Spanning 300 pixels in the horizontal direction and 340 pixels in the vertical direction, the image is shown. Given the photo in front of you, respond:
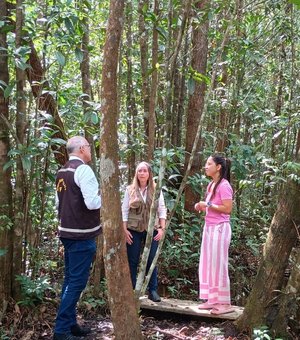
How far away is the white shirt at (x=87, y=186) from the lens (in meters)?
3.99

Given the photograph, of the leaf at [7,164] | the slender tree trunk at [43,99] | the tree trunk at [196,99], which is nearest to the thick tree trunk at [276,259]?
the leaf at [7,164]

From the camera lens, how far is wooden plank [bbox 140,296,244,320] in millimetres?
4617

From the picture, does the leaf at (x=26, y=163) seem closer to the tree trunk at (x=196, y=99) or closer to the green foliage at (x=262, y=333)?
the green foliage at (x=262, y=333)

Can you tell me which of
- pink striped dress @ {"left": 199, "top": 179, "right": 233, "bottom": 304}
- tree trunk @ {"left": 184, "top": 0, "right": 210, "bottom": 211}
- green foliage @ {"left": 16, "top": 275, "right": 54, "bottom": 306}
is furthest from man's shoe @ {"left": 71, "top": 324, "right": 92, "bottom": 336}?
tree trunk @ {"left": 184, "top": 0, "right": 210, "bottom": 211}

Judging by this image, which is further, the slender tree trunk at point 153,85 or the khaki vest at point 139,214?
the khaki vest at point 139,214

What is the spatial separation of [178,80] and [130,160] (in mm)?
1860

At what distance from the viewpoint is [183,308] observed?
16.0 feet

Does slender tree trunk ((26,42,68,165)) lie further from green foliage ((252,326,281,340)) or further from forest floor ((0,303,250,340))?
green foliage ((252,326,281,340))

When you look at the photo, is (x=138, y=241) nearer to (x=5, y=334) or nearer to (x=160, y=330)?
(x=160, y=330)

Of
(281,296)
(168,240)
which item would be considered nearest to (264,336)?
(281,296)

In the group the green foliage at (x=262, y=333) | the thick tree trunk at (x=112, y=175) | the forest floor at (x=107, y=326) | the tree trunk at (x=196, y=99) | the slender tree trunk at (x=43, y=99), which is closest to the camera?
the thick tree trunk at (x=112, y=175)

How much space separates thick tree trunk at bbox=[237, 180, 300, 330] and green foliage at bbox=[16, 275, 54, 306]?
2.16 m

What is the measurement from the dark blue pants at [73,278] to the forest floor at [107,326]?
12.9 inches

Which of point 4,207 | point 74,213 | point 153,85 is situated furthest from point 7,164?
point 153,85
